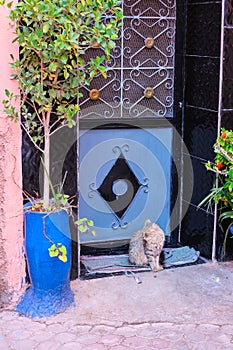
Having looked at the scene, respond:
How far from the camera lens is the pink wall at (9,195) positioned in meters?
3.67

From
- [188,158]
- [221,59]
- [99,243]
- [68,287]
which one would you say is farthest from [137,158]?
[68,287]

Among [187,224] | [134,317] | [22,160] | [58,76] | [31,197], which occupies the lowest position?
[134,317]

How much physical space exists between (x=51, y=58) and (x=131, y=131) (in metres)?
1.46

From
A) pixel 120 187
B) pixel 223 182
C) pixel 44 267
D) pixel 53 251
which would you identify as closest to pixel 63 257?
pixel 53 251

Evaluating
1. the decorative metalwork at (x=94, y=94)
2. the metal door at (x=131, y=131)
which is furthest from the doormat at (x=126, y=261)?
the decorative metalwork at (x=94, y=94)

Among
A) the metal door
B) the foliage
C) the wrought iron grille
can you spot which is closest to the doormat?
the metal door

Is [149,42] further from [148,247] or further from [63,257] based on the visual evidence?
[63,257]

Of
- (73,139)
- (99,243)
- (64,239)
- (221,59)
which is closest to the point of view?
(64,239)

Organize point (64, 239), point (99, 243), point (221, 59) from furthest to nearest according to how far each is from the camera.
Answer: point (99, 243), point (221, 59), point (64, 239)

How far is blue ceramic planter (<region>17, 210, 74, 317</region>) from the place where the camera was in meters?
3.71

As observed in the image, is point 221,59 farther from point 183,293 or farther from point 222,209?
point 183,293

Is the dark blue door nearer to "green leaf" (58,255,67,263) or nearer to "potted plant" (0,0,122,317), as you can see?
"potted plant" (0,0,122,317)

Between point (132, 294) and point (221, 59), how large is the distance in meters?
1.82

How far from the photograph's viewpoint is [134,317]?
12.5 ft
